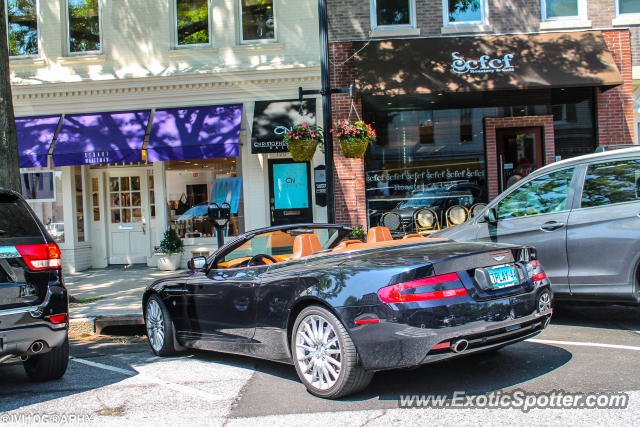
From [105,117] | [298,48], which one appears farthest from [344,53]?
[105,117]

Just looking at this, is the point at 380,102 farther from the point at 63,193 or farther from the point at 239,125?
the point at 63,193

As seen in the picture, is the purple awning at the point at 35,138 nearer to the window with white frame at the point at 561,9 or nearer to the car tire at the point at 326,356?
the car tire at the point at 326,356

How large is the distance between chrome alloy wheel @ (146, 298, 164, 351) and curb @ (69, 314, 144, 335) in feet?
5.08

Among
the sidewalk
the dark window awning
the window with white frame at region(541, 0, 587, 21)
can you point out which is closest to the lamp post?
the dark window awning

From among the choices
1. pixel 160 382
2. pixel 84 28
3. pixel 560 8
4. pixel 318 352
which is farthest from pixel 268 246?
pixel 560 8

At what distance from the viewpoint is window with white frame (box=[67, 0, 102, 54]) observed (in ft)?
43.6

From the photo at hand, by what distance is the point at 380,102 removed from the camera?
1262 cm

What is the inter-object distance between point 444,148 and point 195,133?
18.4 ft

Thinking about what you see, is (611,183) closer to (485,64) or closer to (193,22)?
(485,64)

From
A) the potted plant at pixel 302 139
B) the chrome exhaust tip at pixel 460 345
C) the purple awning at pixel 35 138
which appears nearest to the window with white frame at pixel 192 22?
the purple awning at pixel 35 138

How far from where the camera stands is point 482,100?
12688 mm

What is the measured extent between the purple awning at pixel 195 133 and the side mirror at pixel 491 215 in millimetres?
6389

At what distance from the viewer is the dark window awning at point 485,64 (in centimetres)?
1169

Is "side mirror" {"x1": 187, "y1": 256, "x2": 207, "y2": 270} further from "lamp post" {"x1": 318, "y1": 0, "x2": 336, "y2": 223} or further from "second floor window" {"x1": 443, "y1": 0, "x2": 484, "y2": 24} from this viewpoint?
"second floor window" {"x1": 443, "y1": 0, "x2": 484, "y2": 24}
